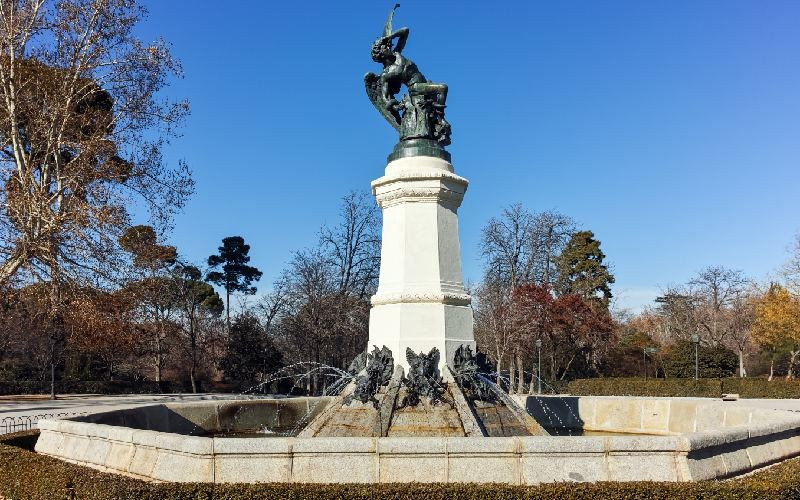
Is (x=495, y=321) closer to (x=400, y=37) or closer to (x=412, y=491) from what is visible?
(x=400, y=37)

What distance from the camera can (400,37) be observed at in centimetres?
1345

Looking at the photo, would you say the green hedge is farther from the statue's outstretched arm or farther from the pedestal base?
the statue's outstretched arm

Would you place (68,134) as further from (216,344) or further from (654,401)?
(216,344)

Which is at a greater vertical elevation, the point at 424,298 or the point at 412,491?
the point at 424,298

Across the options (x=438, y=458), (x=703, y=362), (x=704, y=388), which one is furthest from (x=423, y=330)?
(x=703, y=362)

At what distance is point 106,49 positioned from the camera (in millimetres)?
20750

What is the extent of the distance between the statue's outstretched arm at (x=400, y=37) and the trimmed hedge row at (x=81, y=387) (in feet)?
110

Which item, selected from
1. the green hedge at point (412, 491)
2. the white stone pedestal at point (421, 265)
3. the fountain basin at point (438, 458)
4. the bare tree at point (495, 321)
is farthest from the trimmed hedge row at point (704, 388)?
the green hedge at point (412, 491)

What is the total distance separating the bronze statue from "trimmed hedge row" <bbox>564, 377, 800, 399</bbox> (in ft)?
72.5

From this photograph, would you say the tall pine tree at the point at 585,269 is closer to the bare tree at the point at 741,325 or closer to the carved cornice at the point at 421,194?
the bare tree at the point at 741,325

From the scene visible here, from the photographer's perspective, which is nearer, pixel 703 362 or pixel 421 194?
pixel 421 194

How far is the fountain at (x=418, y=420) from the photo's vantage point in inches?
302

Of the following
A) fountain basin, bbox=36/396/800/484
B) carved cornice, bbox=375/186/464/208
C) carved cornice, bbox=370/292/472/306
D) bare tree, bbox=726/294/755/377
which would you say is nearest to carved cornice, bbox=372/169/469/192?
carved cornice, bbox=375/186/464/208

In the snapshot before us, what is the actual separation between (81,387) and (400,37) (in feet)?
113
